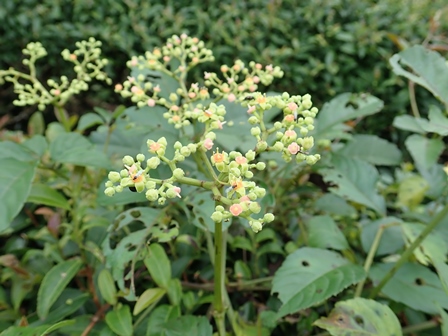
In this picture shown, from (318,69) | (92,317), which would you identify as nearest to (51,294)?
(92,317)

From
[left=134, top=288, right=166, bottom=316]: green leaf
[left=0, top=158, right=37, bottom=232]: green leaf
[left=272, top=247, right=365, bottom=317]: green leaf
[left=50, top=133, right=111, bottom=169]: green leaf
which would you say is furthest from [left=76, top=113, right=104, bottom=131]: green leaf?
[left=272, top=247, right=365, bottom=317]: green leaf

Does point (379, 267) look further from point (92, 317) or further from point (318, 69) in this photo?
point (318, 69)

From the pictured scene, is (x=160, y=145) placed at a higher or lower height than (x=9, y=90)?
higher

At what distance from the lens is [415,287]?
2.72 ft

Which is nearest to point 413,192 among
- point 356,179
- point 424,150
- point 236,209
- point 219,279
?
point 424,150

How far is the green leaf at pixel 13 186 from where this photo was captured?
29.4 inches

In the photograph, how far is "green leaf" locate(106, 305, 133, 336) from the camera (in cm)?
74

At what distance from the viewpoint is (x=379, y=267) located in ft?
2.98

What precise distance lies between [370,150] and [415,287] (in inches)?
18.4

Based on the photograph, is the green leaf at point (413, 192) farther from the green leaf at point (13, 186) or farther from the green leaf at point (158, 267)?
the green leaf at point (13, 186)

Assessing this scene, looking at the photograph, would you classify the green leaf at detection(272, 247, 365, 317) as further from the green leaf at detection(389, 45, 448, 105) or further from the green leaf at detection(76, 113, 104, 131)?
the green leaf at detection(76, 113, 104, 131)

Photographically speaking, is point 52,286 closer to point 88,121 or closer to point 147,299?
point 147,299

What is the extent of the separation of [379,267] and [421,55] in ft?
1.47

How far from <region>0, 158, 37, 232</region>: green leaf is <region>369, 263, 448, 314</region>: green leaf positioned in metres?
0.67
